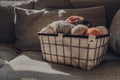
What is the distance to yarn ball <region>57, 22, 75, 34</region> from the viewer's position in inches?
52.6

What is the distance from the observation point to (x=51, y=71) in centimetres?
126

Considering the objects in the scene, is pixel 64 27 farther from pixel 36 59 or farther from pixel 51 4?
pixel 51 4

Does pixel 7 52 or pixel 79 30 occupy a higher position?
pixel 79 30

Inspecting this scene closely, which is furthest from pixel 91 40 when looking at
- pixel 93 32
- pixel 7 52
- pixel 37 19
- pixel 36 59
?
pixel 7 52

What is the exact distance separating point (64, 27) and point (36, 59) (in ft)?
1.04

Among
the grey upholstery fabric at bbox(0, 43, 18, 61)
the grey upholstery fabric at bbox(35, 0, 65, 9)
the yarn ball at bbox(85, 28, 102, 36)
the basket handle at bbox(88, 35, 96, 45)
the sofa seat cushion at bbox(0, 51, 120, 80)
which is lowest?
the grey upholstery fabric at bbox(0, 43, 18, 61)

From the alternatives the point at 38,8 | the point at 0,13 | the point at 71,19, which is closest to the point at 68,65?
the point at 71,19

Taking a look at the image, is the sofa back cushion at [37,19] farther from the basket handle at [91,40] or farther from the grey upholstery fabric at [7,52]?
the basket handle at [91,40]

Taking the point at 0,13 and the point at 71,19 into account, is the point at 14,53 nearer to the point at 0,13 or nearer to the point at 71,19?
the point at 0,13

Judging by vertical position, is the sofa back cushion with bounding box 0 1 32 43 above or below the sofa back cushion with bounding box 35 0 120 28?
below

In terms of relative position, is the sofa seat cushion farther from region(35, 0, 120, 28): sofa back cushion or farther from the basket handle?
region(35, 0, 120, 28): sofa back cushion

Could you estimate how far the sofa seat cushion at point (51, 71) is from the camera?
1.18 meters

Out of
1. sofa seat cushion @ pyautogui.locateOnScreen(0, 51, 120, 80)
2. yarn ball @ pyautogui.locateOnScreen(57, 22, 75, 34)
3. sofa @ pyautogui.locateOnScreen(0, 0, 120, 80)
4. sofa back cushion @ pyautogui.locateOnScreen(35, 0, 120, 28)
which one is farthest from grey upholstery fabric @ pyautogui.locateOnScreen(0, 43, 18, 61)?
sofa back cushion @ pyautogui.locateOnScreen(35, 0, 120, 28)

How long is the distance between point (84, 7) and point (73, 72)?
762 mm
